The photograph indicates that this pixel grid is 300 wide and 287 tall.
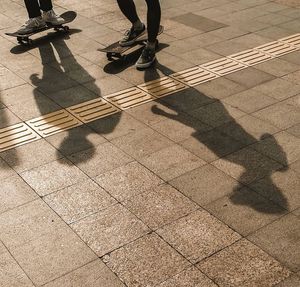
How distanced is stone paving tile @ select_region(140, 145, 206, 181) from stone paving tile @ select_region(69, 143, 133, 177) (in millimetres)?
288

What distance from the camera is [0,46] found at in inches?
383

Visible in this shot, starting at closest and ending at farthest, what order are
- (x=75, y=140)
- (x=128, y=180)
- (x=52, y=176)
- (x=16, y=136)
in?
(x=128, y=180) < (x=52, y=176) < (x=75, y=140) < (x=16, y=136)

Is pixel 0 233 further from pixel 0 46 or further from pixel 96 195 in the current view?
pixel 0 46

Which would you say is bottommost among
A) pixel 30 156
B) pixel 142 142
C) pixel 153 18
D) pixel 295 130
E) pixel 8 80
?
pixel 295 130

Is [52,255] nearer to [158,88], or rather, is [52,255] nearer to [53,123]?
[53,123]

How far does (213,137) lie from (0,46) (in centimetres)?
513

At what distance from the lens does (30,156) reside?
6332 millimetres

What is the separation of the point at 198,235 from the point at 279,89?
3.53 meters

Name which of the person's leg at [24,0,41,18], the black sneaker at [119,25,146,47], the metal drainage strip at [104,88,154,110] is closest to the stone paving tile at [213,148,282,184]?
the metal drainage strip at [104,88,154,110]

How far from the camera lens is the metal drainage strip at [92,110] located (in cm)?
719

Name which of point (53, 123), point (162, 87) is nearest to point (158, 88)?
point (162, 87)

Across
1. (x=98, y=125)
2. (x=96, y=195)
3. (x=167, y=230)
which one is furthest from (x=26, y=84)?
(x=167, y=230)

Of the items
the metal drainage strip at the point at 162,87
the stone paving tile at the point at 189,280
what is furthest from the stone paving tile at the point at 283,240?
the metal drainage strip at the point at 162,87

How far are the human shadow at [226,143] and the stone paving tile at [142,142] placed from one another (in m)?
0.44
